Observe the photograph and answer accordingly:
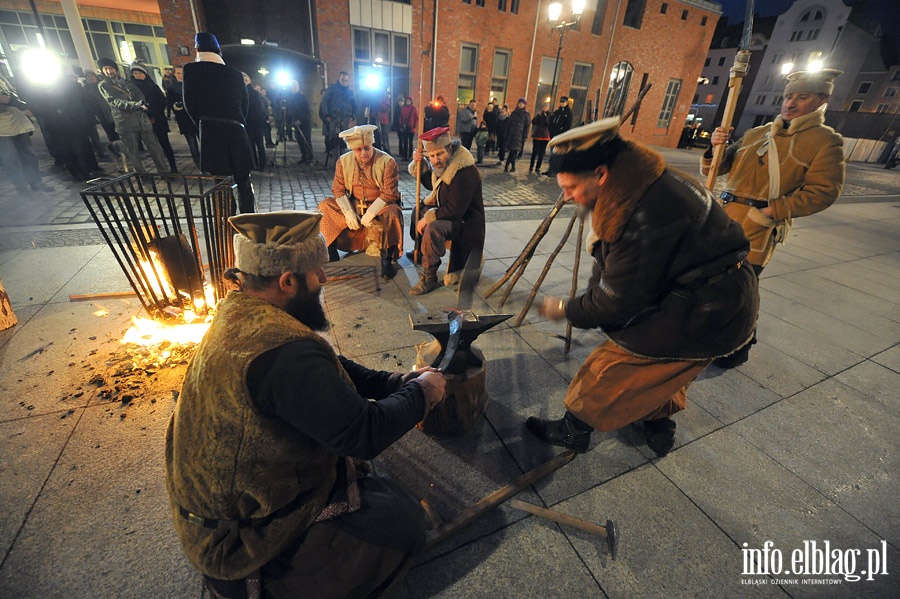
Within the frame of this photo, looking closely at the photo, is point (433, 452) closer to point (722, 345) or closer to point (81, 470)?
point (722, 345)

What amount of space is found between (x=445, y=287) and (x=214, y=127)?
3.93m

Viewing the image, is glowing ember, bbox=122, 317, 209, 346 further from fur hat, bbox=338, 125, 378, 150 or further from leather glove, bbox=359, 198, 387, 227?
fur hat, bbox=338, 125, 378, 150

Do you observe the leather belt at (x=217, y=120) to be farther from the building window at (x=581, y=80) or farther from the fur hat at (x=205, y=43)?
the building window at (x=581, y=80)

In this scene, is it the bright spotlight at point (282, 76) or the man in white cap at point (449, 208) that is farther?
the bright spotlight at point (282, 76)

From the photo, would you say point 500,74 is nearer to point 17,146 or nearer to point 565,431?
→ point 17,146

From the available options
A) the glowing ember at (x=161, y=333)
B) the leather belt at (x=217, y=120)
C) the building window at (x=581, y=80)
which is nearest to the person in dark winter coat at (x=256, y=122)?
the leather belt at (x=217, y=120)

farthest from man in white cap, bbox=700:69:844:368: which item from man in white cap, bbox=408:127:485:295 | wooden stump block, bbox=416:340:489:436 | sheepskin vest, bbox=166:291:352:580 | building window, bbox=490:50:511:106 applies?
building window, bbox=490:50:511:106

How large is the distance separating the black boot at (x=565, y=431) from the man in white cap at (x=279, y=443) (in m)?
1.14

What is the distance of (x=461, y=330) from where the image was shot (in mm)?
2109

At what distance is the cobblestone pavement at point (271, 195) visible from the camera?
16.4 ft

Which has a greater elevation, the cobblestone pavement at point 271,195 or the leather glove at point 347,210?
the leather glove at point 347,210

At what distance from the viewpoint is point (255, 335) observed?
3.93ft

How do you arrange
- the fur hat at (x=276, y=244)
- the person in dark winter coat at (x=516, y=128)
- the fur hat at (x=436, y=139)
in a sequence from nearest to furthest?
the fur hat at (x=276, y=244), the fur hat at (x=436, y=139), the person in dark winter coat at (x=516, y=128)

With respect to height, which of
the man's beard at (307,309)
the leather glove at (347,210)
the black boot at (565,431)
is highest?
the man's beard at (307,309)
